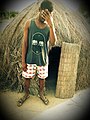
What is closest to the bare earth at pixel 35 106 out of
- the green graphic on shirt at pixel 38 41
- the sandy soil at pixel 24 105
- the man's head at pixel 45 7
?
the sandy soil at pixel 24 105

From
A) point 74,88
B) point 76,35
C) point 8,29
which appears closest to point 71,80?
point 74,88

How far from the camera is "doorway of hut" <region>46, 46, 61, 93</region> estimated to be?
15.6 ft

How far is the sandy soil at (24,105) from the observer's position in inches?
189

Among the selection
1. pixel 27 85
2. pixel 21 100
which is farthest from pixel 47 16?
pixel 21 100

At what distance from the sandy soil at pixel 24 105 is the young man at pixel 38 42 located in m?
0.19

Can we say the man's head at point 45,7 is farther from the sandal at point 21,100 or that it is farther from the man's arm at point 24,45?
the sandal at point 21,100

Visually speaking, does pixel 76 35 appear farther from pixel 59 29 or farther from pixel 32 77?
pixel 32 77

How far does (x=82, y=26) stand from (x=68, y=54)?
300mm

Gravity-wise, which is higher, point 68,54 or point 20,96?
point 68,54

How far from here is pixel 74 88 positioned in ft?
15.9

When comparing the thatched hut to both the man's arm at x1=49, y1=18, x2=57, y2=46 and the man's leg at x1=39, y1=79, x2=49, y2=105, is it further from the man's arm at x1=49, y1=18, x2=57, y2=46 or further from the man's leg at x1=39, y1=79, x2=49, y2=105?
the man's leg at x1=39, y1=79, x2=49, y2=105

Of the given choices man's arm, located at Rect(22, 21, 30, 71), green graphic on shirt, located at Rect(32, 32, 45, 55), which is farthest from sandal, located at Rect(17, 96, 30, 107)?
green graphic on shirt, located at Rect(32, 32, 45, 55)

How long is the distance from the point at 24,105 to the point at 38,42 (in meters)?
0.60

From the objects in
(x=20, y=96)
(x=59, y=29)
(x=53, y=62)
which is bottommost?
(x=20, y=96)
